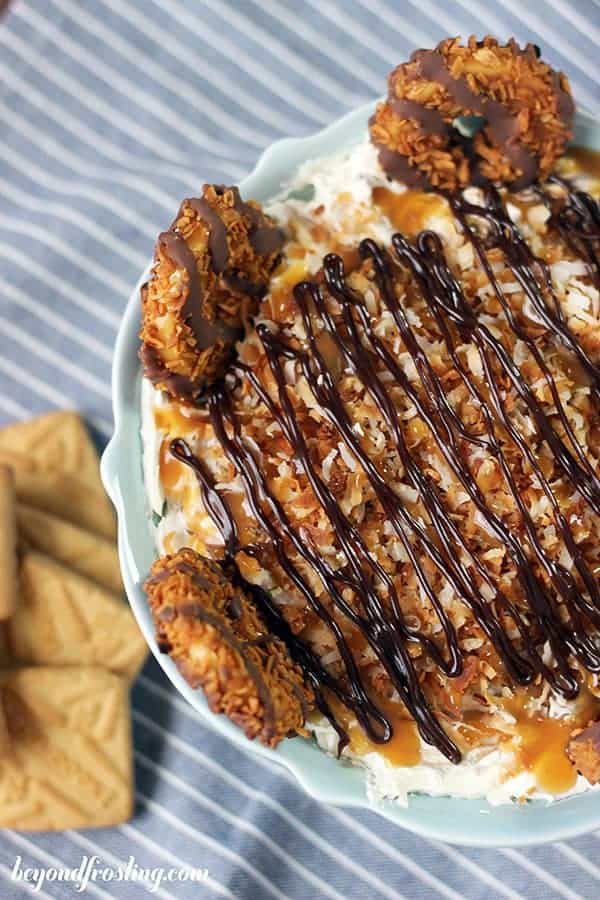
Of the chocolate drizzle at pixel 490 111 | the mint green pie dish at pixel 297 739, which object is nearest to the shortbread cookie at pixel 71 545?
the mint green pie dish at pixel 297 739

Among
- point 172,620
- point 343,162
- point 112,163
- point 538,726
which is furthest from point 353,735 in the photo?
point 112,163

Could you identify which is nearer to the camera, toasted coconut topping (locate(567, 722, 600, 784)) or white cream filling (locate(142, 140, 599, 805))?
toasted coconut topping (locate(567, 722, 600, 784))

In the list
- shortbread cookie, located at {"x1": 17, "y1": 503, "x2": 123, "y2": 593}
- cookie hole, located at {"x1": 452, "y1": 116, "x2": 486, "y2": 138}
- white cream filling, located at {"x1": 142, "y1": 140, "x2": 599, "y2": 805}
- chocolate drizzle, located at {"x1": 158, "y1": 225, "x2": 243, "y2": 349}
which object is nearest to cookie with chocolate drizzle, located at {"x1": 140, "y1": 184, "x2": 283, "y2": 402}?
chocolate drizzle, located at {"x1": 158, "y1": 225, "x2": 243, "y2": 349}

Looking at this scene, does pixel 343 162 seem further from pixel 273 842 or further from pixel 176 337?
pixel 273 842

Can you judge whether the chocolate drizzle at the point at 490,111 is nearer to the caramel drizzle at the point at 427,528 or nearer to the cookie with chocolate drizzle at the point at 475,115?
the cookie with chocolate drizzle at the point at 475,115

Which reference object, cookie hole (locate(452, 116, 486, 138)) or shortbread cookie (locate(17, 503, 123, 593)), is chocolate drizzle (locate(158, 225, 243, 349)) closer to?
cookie hole (locate(452, 116, 486, 138))

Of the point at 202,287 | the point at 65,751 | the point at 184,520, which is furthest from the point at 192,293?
the point at 65,751
